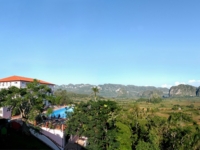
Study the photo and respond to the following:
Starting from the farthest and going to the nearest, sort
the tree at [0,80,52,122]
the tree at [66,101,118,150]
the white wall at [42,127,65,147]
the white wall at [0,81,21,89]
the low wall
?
the white wall at [0,81,21,89] < the white wall at [42,127,65,147] < the tree at [0,80,52,122] < the low wall < the tree at [66,101,118,150]

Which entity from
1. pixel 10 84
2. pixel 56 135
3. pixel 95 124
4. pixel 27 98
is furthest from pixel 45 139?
pixel 10 84

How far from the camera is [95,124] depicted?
14828 millimetres

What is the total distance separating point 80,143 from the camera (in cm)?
1794

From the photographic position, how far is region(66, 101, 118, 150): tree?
14.4m

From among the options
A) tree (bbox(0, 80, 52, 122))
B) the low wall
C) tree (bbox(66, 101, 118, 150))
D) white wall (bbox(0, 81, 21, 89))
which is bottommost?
the low wall

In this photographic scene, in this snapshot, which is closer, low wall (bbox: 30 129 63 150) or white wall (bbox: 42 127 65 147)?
low wall (bbox: 30 129 63 150)

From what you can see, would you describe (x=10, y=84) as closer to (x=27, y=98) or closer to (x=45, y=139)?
(x=27, y=98)

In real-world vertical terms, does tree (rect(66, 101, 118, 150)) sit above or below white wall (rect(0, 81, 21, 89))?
below

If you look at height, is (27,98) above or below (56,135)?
above

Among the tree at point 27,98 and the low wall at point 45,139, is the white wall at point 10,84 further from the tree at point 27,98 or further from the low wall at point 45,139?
the low wall at point 45,139

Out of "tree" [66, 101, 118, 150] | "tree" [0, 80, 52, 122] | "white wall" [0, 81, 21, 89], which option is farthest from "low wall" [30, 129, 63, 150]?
"white wall" [0, 81, 21, 89]

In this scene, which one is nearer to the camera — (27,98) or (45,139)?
(45,139)

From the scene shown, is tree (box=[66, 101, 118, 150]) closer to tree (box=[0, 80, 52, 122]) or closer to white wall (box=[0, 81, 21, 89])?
tree (box=[0, 80, 52, 122])

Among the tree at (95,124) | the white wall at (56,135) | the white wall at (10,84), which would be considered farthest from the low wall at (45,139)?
the white wall at (10,84)
